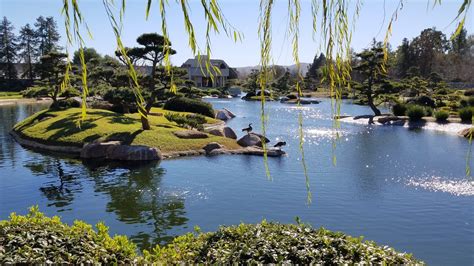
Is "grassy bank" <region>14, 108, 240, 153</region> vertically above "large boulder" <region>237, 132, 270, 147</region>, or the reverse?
"grassy bank" <region>14, 108, 240, 153</region>

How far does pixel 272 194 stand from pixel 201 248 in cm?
734

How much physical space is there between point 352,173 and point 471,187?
368cm

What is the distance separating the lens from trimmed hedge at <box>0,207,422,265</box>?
3.56m

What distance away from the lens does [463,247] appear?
7.96 m

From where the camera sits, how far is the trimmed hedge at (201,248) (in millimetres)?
3562

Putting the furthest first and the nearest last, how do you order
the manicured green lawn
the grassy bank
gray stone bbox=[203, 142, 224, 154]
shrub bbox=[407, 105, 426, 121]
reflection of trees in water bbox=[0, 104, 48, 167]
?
the manicured green lawn < shrub bbox=[407, 105, 426, 121] < the grassy bank < gray stone bbox=[203, 142, 224, 154] < reflection of trees in water bbox=[0, 104, 48, 167]

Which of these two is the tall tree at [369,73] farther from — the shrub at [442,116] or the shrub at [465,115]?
the shrub at [465,115]

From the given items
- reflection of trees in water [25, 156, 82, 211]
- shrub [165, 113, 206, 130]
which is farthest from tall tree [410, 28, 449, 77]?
reflection of trees in water [25, 156, 82, 211]

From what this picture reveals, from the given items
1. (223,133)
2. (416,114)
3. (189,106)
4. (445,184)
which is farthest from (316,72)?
(445,184)

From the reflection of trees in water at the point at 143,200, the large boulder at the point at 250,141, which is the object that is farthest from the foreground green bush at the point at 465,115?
the reflection of trees in water at the point at 143,200

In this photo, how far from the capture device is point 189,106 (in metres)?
31.7

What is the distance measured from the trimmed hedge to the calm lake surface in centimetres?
246

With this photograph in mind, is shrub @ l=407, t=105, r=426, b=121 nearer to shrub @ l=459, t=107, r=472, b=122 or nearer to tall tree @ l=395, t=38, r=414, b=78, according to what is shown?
shrub @ l=459, t=107, r=472, b=122

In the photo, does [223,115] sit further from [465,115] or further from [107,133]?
[465,115]
